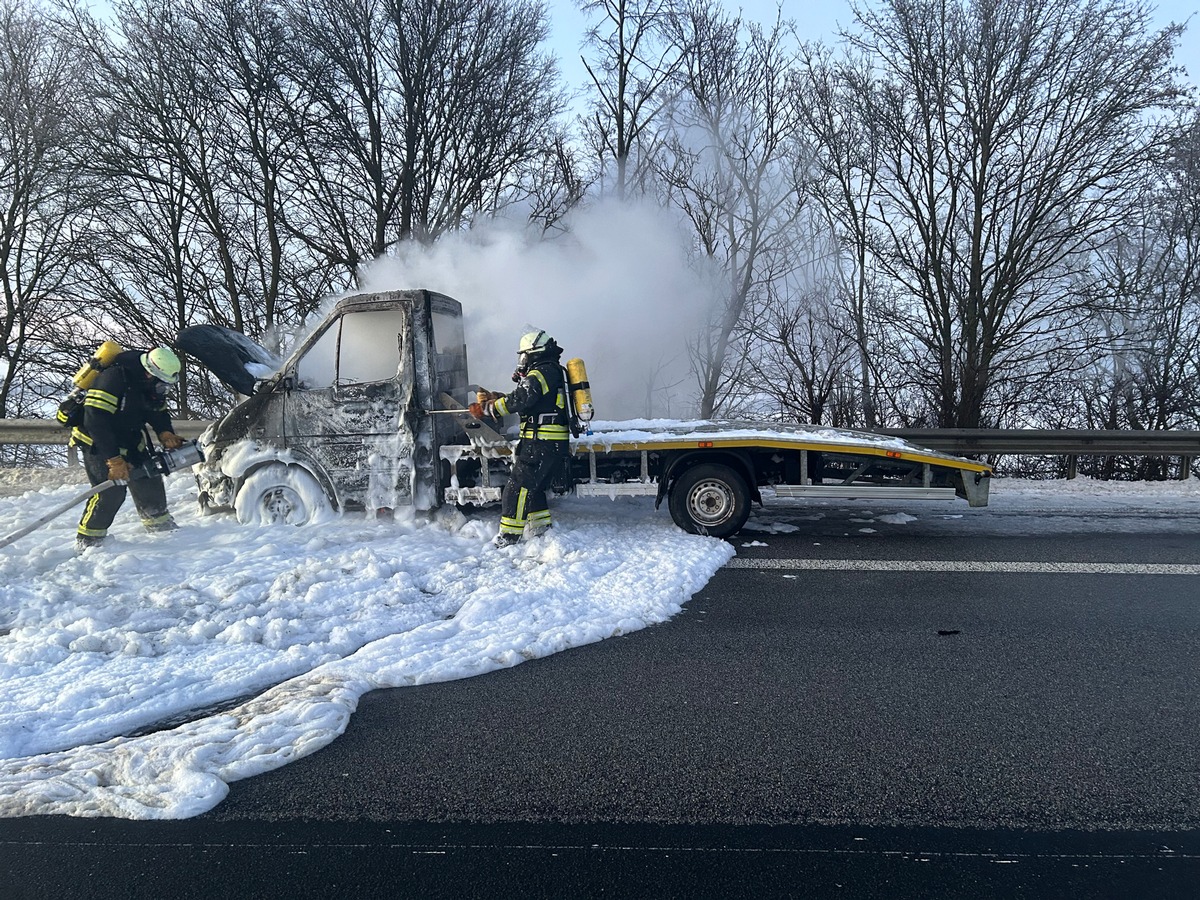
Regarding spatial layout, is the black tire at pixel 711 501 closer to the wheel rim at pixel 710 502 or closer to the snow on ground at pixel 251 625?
the wheel rim at pixel 710 502

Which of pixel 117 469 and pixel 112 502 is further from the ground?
pixel 117 469

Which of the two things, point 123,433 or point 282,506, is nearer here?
point 123,433

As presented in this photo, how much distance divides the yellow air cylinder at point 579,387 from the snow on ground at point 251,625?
→ 3.61 ft

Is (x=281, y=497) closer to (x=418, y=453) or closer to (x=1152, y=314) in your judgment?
(x=418, y=453)

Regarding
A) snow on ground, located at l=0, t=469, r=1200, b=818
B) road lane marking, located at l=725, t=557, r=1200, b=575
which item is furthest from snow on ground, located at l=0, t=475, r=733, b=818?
road lane marking, located at l=725, t=557, r=1200, b=575

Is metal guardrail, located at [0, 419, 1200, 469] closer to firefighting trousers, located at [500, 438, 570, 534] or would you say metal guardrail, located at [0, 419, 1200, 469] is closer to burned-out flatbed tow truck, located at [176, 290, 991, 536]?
burned-out flatbed tow truck, located at [176, 290, 991, 536]

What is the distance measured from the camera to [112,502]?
22.2 feet

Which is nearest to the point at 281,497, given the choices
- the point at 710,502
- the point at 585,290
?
the point at 710,502

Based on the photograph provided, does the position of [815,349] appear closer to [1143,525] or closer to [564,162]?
[564,162]

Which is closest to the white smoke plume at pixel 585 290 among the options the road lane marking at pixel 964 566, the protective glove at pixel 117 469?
the protective glove at pixel 117 469

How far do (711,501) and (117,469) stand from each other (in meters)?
5.10

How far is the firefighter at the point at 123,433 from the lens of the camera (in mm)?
6734

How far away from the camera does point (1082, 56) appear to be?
524 inches

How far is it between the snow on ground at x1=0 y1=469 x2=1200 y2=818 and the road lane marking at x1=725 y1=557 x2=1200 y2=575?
0.50 meters
